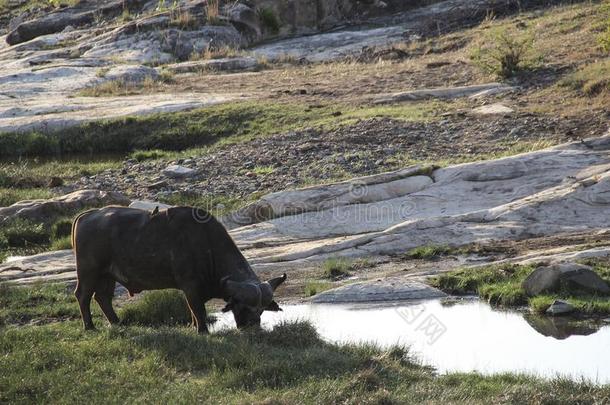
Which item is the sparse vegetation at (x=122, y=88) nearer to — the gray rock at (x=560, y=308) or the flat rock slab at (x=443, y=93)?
the flat rock slab at (x=443, y=93)

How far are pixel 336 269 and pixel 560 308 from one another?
3.63 metres

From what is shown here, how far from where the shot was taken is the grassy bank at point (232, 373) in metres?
9.42

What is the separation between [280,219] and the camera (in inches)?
720

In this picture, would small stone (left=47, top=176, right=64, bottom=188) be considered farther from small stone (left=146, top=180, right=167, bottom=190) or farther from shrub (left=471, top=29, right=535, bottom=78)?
shrub (left=471, top=29, right=535, bottom=78)

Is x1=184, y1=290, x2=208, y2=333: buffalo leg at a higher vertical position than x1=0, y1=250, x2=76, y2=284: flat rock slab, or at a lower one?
higher

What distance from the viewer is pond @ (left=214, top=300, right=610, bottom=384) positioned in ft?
37.1

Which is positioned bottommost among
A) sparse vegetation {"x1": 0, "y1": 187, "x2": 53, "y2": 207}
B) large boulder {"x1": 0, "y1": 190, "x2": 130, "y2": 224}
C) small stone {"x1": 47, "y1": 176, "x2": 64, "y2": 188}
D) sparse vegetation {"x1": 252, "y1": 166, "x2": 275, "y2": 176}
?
sparse vegetation {"x1": 252, "y1": 166, "x2": 275, "y2": 176}

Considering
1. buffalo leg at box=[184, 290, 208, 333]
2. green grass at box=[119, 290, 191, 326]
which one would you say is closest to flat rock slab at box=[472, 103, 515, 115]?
green grass at box=[119, 290, 191, 326]

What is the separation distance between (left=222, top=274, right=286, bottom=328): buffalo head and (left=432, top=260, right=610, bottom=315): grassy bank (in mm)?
3826

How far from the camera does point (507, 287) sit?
14094mm

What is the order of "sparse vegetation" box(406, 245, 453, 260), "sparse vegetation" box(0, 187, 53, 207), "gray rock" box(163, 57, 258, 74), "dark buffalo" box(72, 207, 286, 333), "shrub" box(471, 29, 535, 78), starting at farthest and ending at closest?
"gray rock" box(163, 57, 258, 74) < "shrub" box(471, 29, 535, 78) < "sparse vegetation" box(0, 187, 53, 207) < "sparse vegetation" box(406, 245, 453, 260) < "dark buffalo" box(72, 207, 286, 333)

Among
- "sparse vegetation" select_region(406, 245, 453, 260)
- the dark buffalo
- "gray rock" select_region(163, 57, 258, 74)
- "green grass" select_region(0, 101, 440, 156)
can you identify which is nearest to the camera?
the dark buffalo

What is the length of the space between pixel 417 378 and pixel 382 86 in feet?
63.2

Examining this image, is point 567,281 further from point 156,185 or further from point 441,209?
point 156,185
